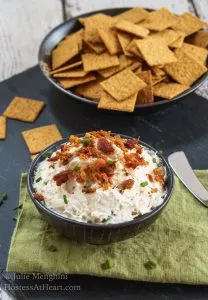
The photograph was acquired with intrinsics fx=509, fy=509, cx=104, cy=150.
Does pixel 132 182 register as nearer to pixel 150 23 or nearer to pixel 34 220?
pixel 34 220

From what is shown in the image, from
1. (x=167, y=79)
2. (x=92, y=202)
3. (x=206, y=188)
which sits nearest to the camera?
(x=92, y=202)

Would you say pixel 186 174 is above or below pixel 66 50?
below

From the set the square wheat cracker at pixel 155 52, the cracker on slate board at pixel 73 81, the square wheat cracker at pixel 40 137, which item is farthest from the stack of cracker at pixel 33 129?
the square wheat cracker at pixel 155 52

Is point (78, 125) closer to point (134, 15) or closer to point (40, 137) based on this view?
point (40, 137)

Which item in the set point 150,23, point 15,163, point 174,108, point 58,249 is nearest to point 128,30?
point 150,23

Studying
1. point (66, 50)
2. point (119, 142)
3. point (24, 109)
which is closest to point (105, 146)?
point (119, 142)

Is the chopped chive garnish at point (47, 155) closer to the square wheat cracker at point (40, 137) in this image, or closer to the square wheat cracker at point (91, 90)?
the square wheat cracker at point (40, 137)
